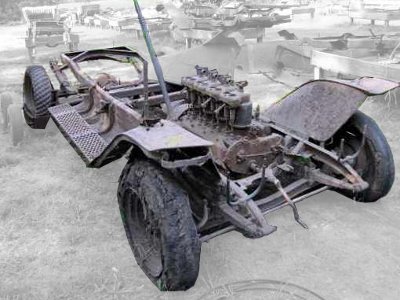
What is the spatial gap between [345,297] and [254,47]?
8.08m

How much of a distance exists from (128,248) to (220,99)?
1542 millimetres

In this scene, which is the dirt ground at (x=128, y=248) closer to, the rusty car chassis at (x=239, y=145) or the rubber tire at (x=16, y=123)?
the rusty car chassis at (x=239, y=145)

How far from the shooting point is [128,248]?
12.5 ft

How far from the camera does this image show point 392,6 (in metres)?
16.9

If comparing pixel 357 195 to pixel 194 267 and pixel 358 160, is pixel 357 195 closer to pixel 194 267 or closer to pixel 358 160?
pixel 358 160

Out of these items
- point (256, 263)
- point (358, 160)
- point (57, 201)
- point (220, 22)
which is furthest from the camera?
point (220, 22)

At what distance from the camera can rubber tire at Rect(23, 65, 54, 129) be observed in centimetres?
587

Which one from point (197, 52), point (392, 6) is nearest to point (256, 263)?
point (197, 52)

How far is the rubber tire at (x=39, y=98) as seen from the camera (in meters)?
5.87

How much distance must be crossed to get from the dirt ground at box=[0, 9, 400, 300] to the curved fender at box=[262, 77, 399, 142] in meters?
0.85

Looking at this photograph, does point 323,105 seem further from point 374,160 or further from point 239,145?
point 239,145

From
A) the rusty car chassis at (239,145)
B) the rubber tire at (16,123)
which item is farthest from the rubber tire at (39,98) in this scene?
the rusty car chassis at (239,145)

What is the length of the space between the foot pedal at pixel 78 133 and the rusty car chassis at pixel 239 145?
14 millimetres

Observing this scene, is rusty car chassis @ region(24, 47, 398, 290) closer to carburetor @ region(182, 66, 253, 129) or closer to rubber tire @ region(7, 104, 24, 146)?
carburetor @ region(182, 66, 253, 129)
